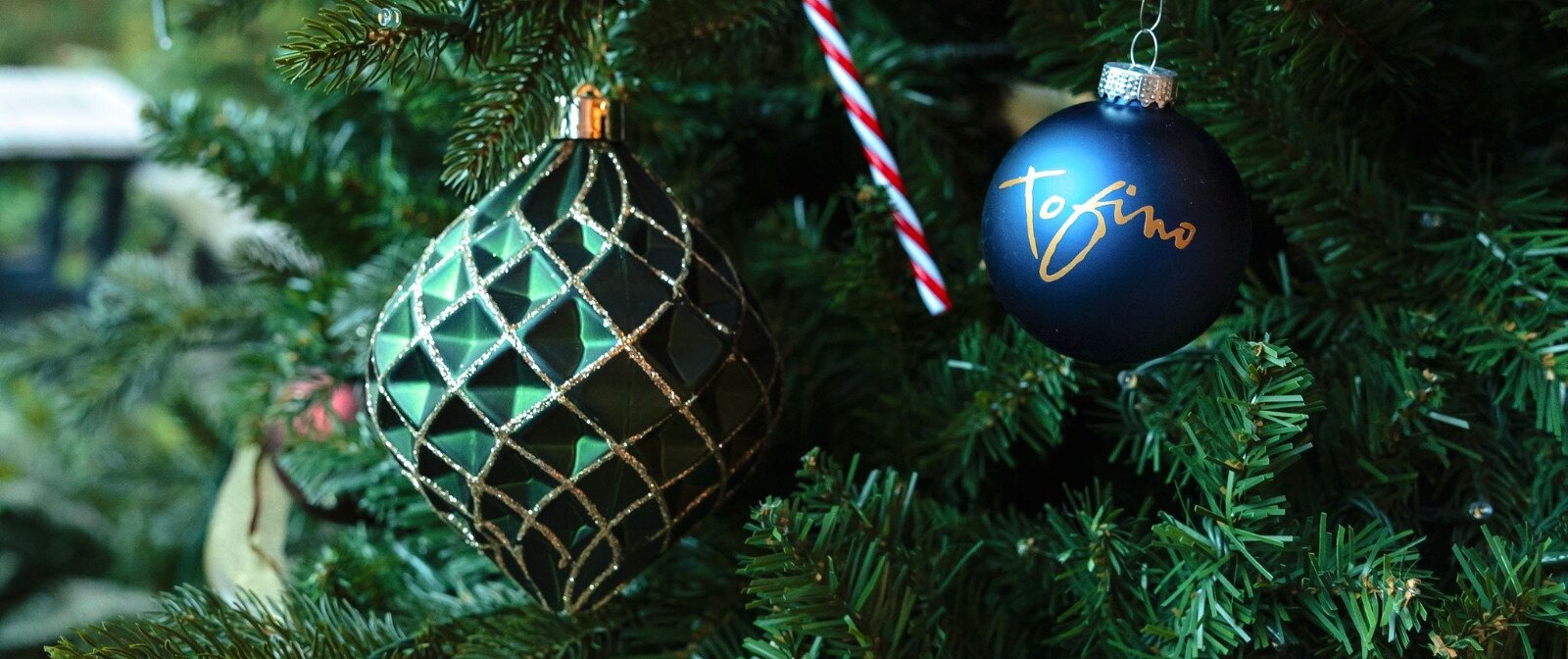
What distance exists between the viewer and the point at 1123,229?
33cm

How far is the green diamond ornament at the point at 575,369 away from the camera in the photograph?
0.36m

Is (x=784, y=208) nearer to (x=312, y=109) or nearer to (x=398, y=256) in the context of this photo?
(x=398, y=256)

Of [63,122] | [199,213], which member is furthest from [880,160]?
[63,122]

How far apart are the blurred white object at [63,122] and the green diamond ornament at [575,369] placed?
1007mm

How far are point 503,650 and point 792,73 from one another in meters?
0.31

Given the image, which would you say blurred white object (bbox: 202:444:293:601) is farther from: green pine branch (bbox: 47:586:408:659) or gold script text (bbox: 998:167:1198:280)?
gold script text (bbox: 998:167:1198:280)

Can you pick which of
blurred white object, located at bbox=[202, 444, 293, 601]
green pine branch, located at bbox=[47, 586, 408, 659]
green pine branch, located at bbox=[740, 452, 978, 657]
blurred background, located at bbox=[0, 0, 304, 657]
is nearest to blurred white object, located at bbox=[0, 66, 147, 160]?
blurred background, located at bbox=[0, 0, 304, 657]

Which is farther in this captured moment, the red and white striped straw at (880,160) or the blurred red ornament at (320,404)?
the blurred red ornament at (320,404)

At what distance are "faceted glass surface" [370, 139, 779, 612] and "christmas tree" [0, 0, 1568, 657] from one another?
0.02 m

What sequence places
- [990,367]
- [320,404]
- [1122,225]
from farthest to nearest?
[320,404]
[990,367]
[1122,225]

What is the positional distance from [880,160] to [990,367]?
9 cm

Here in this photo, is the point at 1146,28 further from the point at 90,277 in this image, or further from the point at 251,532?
the point at 90,277

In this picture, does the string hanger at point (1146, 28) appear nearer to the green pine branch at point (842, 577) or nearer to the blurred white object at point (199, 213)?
the green pine branch at point (842, 577)

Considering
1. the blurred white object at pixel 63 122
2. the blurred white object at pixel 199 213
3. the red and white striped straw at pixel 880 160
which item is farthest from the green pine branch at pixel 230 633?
the blurred white object at pixel 63 122
